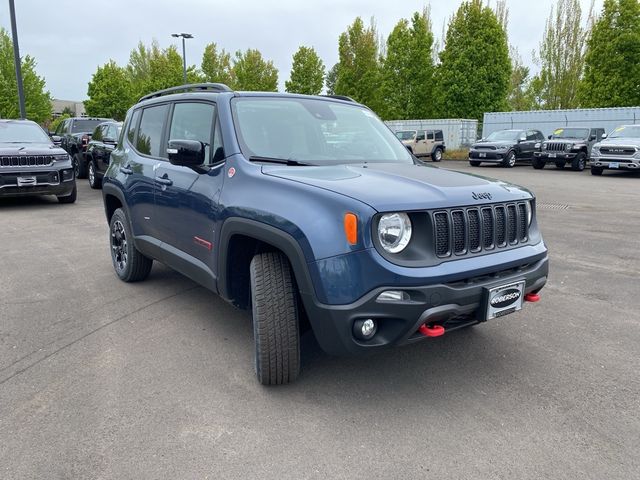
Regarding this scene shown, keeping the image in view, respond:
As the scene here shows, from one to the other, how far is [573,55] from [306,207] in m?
42.2

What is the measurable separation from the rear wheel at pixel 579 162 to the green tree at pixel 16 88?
31.0 m

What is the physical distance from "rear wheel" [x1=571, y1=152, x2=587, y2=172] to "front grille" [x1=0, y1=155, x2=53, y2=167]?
61.8 feet

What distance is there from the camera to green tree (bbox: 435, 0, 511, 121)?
32.3m

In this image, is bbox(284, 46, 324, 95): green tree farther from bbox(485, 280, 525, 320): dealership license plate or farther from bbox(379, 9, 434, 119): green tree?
bbox(485, 280, 525, 320): dealership license plate

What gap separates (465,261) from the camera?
9.34 feet

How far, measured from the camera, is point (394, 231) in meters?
2.72

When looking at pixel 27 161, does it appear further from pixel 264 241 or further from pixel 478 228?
pixel 478 228

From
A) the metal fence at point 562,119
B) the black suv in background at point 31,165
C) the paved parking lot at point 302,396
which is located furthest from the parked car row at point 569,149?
the black suv in background at point 31,165

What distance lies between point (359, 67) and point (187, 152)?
38110mm

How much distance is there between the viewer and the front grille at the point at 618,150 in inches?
678

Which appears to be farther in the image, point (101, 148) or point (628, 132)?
point (628, 132)

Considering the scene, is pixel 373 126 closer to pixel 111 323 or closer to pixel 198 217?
pixel 198 217

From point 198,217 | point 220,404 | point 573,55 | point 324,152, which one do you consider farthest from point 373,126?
point 573,55

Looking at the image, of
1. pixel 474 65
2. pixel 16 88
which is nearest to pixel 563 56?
pixel 474 65
